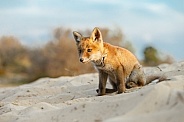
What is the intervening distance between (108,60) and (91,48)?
38 cm

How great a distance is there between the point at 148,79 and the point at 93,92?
1131 millimetres

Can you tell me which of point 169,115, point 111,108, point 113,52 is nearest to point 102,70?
Answer: point 113,52

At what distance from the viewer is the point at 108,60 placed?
Result: 8492 mm

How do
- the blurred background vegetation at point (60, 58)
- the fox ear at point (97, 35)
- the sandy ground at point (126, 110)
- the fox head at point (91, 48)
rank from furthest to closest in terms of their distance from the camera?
the blurred background vegetation at point (60, 58) < the fox ear at point (97, 35) < the fox head at point (91, 48) < the sandy ground at point (126, 110)

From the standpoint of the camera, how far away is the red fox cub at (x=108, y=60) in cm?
843

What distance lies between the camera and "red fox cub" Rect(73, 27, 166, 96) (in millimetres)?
8430

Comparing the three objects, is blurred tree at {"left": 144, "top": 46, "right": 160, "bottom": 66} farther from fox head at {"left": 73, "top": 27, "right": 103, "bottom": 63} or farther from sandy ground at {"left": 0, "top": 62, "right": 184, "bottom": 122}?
sandy ground at {"left": 0, "top": 62, "right": 184, "bottom": 122}

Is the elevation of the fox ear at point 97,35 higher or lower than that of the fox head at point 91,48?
higher

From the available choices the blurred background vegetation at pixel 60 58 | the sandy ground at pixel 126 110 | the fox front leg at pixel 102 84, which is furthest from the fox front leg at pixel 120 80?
the blurred background vegetation at pixel 60 58

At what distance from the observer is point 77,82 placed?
11.9 metres

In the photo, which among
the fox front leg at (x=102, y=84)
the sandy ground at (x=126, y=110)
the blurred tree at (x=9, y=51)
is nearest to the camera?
the sandy ground at (x=126, y=110)

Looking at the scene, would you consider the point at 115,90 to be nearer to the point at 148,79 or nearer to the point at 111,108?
the point at 148,79

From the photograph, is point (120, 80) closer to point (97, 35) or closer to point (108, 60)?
point (108, 60)

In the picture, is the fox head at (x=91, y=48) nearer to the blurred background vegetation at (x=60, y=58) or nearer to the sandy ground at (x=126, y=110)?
the sandy ground at (x=126, y=110)
